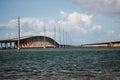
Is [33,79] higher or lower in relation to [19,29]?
lower

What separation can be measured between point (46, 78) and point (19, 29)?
100505 mm

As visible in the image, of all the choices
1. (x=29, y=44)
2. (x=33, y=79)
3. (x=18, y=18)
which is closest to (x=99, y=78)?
(x=33, y=79)

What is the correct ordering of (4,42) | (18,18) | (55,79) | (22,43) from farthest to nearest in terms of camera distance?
(22,43) < (4,42) < (18,18) < (55,79)

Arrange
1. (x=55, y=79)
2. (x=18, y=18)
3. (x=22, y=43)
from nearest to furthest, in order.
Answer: (x=55, y=79) → (x=18, y=18) → (x=22, y=43)

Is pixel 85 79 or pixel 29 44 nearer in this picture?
pixel 85 79

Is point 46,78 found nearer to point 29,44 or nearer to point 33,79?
point 33,79

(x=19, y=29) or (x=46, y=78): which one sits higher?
(x=19, y=29)

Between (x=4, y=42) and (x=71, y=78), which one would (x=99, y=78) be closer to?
(x=71, y=78)

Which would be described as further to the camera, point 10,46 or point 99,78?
point 10,46

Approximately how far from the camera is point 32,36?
193875 mm

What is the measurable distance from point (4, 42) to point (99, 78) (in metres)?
157

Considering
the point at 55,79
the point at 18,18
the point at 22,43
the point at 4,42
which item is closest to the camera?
the point at 55,79

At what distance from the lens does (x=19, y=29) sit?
11850cm

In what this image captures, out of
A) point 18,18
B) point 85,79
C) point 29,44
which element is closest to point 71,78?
point 85,79
